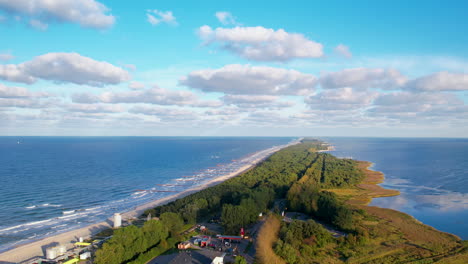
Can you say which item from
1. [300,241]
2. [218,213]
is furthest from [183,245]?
[218,213]

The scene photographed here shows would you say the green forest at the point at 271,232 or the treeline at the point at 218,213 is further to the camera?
the green forest at the point at 271,232

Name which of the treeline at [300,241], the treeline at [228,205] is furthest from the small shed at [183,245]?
the treeline at [300,241]

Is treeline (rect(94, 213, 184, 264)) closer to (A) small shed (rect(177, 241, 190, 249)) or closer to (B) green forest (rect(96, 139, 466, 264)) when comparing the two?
(B) green forest (rect(96, 139, 466, 264))

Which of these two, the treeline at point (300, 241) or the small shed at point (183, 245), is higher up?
the treeline at point (300, 241)

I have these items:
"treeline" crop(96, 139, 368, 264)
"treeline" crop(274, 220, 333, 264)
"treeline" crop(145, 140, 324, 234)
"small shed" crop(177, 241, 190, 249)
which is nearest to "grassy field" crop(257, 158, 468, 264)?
"treeline" crop(274, 220, 333, 264)

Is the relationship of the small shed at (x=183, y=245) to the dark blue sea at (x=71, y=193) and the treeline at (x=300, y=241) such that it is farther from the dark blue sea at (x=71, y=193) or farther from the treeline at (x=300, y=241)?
the dark blue sea at (x=71, y=193)

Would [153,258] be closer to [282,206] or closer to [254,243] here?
[254,243]

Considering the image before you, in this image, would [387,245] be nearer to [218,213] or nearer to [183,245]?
[183,245]

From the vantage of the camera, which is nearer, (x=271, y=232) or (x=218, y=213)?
(x=271, y=232)
